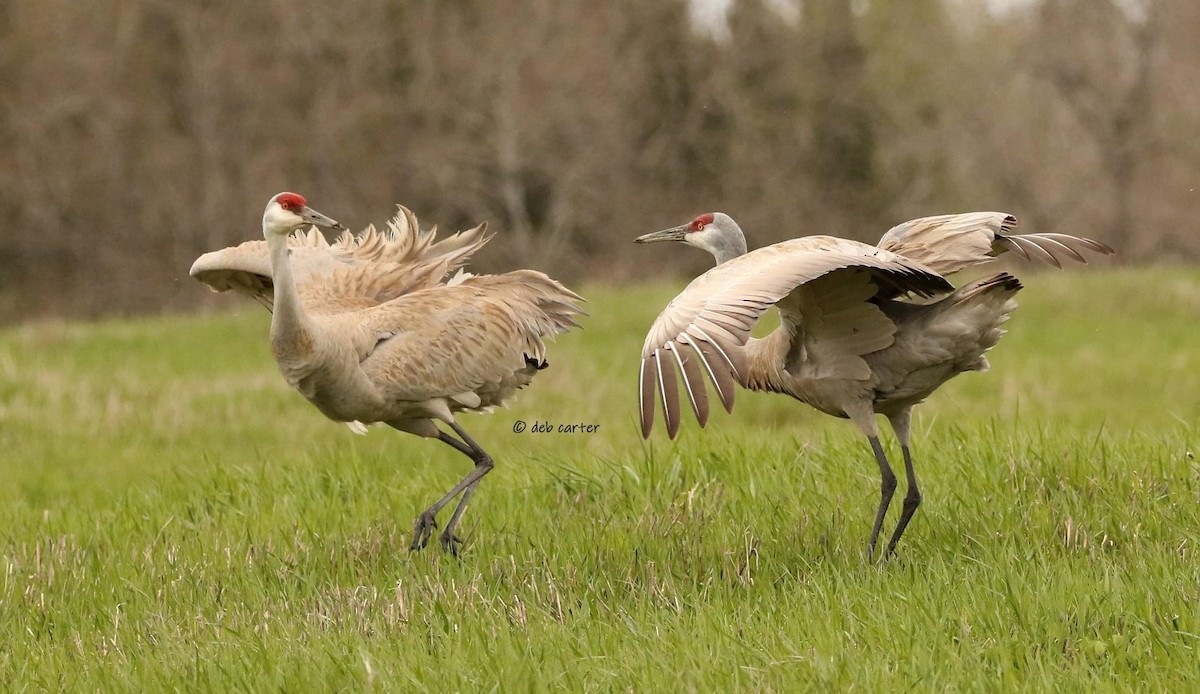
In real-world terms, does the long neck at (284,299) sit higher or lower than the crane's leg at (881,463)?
higher

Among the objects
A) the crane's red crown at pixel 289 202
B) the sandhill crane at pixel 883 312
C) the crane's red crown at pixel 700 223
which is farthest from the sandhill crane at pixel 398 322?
the sandhill crane at pixel 883 312

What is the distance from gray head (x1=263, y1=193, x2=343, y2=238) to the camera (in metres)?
5.54

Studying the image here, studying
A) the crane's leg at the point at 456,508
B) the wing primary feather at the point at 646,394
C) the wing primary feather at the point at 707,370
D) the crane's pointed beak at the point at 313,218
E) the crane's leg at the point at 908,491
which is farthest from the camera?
the crane's leg at the point at 456,508

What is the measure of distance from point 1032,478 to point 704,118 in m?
28.7

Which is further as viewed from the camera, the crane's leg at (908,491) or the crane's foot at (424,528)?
the crane's foot at (424,528)

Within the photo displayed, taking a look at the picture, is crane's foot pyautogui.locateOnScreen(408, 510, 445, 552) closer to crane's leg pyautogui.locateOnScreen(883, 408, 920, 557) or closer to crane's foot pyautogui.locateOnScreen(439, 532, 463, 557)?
crane's foot pyautogui.locateOnScreen(439, 532, 463, 557)

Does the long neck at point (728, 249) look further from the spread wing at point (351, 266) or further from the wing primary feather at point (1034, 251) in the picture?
the spread wing at point (351, 266)

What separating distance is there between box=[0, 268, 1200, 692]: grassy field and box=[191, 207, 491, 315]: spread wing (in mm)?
936

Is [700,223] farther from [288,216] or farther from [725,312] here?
[725,312]

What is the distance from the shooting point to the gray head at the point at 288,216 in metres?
5.54

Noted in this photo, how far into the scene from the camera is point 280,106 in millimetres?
29312

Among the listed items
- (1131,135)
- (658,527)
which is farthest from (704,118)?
(658,527)

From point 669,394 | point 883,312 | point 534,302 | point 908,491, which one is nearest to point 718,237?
point 883,312

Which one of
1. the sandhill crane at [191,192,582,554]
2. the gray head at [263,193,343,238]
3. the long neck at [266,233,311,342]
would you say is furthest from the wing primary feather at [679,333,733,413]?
the long neck at [266,233,311,342]
